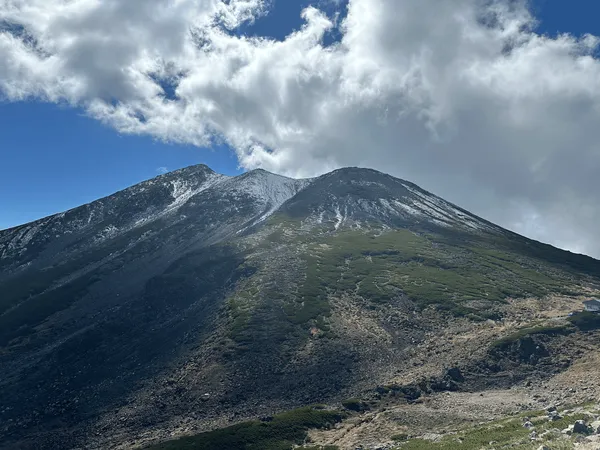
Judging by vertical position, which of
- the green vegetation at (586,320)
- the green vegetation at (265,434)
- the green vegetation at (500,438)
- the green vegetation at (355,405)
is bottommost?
the green vegetation at (265,434)

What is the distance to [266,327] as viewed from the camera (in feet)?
282

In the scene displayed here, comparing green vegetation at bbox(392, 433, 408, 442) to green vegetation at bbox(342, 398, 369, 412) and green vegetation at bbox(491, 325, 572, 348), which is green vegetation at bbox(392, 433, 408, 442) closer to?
green vegetation at bbox(342, 398, 369, 412)

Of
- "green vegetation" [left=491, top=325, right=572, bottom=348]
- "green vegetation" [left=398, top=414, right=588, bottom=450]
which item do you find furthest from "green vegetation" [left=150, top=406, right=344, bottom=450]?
"green vegetation" [left=491, top=325, right=572, bottom=348]

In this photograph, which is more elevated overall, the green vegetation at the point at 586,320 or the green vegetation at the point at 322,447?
the green vegetation at the point at 586,320

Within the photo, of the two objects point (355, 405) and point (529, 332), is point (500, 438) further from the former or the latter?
point (529, 332)

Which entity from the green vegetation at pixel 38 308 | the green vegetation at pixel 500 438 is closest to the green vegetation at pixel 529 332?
the green vegetation at pixel 500 438

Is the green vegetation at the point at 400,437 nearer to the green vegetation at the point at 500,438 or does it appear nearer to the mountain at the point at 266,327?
the green vegetation at the point at 500,438

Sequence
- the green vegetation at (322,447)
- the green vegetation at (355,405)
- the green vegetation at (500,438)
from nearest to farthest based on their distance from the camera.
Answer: the green vegetation at (500,438)
the green vegetation at (322,447)
the green vegetation at (355,405)

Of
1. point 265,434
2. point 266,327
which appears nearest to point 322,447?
point 265,434

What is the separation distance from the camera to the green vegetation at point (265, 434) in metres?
48.5

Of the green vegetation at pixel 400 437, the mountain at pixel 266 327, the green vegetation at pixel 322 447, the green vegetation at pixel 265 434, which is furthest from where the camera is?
the mountain at pixel 266 327

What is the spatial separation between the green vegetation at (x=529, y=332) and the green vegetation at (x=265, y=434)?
105 ft

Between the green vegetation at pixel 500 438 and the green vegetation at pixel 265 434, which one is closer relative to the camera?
the green vegetation at pixel 500 438

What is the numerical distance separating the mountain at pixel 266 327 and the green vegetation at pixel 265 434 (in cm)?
553
